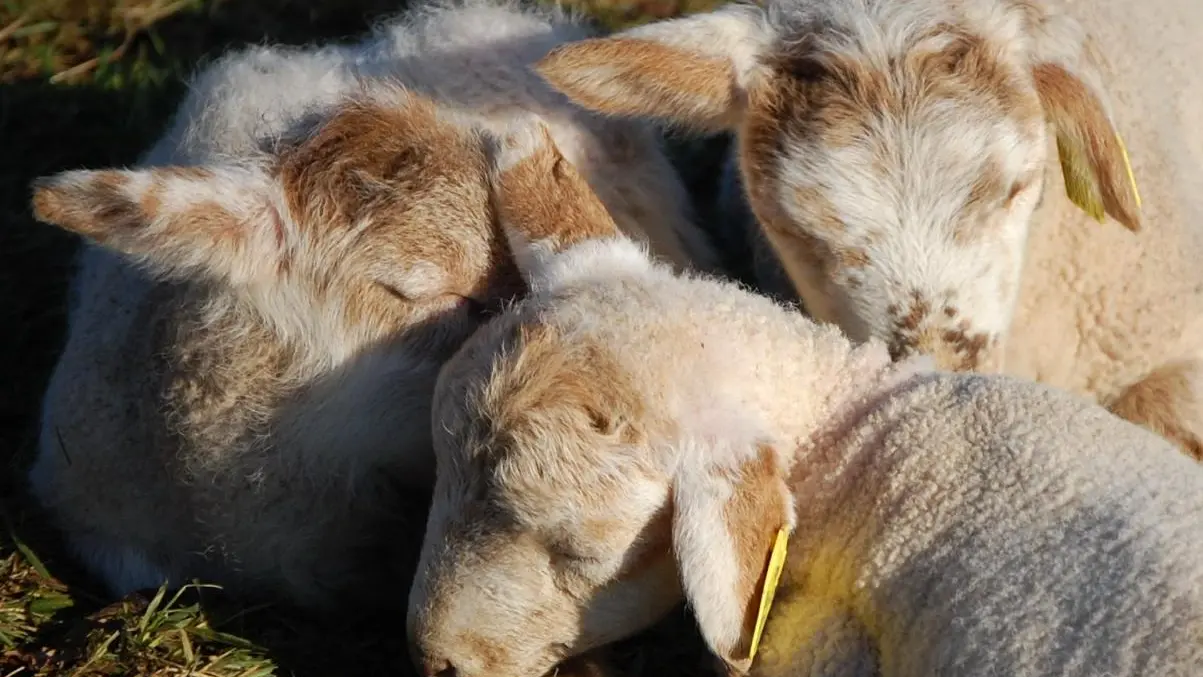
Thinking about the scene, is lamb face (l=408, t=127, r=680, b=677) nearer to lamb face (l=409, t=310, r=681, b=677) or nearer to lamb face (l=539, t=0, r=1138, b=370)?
lamb face (l=409, t=310, r=681, b=677)

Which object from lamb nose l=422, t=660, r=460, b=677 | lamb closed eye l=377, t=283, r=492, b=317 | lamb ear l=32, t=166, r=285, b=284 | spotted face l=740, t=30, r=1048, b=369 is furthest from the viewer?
lamb closed eye l=377, t=283, r=492, b=317

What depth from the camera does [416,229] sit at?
3262 mm

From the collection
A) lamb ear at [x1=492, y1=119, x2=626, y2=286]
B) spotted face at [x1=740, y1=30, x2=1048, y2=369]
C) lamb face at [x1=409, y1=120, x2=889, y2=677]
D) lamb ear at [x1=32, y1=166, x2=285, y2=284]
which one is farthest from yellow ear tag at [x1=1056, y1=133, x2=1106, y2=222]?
lamb ear at [x1=32, y1=166, x2=285, y2=284]

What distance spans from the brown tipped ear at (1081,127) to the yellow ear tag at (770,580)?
4.75ft

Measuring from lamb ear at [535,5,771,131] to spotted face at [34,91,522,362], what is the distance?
29cm

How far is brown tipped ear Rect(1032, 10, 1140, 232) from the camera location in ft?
11.4

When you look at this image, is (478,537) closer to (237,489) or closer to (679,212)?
(237,489)

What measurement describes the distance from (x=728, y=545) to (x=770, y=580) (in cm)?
12

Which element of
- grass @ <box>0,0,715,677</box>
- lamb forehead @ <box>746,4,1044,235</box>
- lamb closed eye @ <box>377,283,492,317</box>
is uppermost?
lamb forehead @ <box>746,4,1044,235</box>

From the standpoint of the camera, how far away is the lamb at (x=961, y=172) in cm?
320

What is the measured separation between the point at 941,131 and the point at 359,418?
1452mm

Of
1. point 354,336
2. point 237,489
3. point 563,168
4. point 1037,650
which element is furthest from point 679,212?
point 1037,650

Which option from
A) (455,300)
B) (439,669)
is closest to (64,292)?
(455,300)

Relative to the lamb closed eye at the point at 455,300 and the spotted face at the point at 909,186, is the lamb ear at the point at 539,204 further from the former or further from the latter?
the spotted face at the point at 909,186
